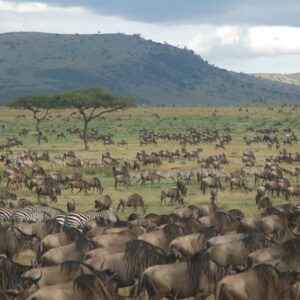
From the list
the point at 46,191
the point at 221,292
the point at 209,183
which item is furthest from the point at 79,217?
the point at 209,183

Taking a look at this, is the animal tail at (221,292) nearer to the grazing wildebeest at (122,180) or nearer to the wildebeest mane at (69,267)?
the wildebeest mane at (69,267)

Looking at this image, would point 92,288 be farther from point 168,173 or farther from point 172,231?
point 168,173

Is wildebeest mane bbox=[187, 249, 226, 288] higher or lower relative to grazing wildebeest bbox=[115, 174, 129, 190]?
higher

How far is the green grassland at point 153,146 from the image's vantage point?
26.9 metres

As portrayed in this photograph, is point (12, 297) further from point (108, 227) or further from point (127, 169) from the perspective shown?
point (127, 169)

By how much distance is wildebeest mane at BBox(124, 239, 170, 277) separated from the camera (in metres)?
11.6

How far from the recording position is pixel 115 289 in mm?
10109

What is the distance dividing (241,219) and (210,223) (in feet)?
2.66

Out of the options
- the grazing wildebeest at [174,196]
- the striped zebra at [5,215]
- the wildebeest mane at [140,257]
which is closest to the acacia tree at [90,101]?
the grazing wildebeest at [174,196]

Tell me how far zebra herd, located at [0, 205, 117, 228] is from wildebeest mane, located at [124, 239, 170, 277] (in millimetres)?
5527

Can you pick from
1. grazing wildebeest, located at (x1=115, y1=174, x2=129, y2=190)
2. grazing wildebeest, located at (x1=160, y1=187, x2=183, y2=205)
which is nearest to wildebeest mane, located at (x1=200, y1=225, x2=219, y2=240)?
grazing wildebeest, located at (x1=160, y1=187, x2=183, y2=205)

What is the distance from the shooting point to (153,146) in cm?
5294

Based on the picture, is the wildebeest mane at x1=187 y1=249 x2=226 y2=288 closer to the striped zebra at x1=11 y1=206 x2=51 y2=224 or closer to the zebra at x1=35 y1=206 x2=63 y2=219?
the striped zebra at x1=11 y1=206 x2=51 y2=224

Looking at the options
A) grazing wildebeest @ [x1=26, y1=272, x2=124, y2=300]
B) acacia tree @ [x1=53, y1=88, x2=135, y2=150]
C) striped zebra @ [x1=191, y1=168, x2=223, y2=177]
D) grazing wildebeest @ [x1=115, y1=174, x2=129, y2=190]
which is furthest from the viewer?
acacia tree @ [x1=53, y1=88, x2=135, y2=150]
